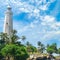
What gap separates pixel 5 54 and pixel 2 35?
11.7 metres

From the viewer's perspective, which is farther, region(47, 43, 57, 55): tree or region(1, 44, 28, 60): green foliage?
region(47, 43, 57, 55): tree

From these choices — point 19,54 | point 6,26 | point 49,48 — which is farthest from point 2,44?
point 49,48

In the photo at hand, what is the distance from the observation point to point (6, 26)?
110m

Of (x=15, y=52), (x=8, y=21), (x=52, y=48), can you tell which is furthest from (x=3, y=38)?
(x=52, y=48)

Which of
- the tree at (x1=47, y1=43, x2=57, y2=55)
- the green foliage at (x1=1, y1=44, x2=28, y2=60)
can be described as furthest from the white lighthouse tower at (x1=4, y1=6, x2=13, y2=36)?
the green foliage at (x1=1, y1=44, x2=28, y2=60)

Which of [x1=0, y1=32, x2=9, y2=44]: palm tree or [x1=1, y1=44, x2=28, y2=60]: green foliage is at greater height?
[x1=0, y1=32, x2=9, y2=44]: palm tree

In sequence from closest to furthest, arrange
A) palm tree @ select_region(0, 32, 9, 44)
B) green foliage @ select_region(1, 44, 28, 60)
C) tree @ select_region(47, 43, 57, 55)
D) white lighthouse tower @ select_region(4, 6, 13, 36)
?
green foliage @ select_region(1, 44, 28, 60) < palm tree @ select_region(0, 32, 9, 44) < white lighthouse tower @ select_region(4, 6, 13, 36) < tree @ select_region(47, 43, 57, 55)

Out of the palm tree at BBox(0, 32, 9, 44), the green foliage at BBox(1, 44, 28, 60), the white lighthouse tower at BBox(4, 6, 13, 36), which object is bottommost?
the green foliage at BBox(1, 44, 28, 60)

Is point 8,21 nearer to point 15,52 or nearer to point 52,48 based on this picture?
point 52,48

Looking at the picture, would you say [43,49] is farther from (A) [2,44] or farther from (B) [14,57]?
(B) [14,57]

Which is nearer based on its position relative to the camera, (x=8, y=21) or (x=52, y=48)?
(x=8, y=21)

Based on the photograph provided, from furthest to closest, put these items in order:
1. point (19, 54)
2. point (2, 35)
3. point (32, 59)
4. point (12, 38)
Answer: point (32, 59), point (2, 35), point (12, 38), point (19, 54)

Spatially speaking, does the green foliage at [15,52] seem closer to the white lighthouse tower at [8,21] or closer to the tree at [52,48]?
the white lighthouse tower at [8,21]

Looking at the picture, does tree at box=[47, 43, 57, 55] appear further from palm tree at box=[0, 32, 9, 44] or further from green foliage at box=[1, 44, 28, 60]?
green foliage at box=[1, 44, 28, 60]
